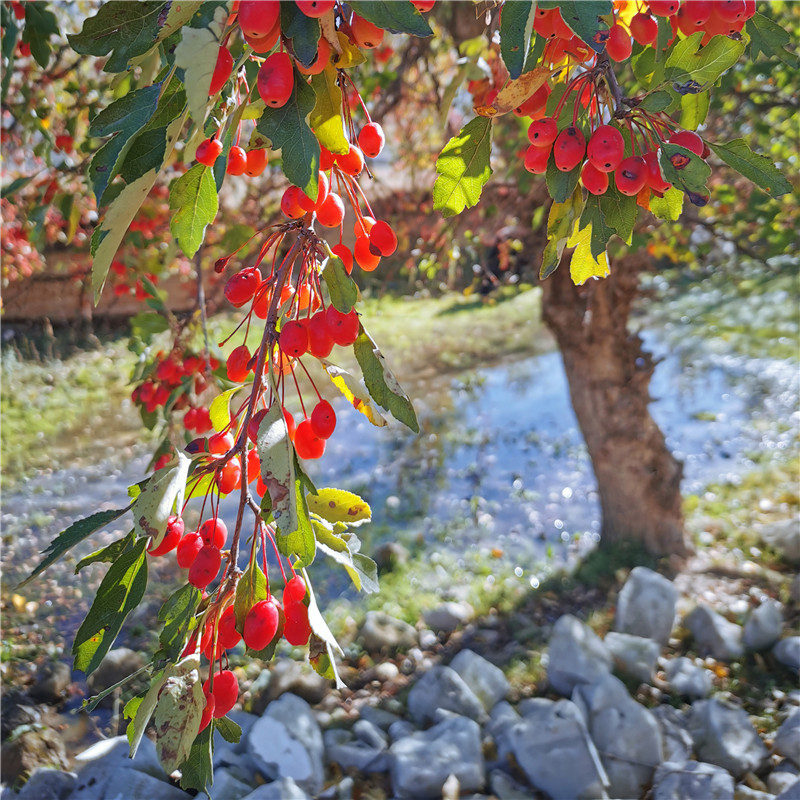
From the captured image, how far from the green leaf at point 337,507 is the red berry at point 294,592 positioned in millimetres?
99

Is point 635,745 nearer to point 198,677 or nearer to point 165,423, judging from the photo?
point 165,423

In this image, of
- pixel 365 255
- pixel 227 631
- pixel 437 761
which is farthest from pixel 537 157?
pixel 437 761

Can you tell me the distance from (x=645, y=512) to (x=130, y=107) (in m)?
3.08

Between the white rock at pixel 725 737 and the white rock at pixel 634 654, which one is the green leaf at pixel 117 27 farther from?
the white rock at pixel 634 654

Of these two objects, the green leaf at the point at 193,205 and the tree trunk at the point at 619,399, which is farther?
the tree trunk at the point at 619,399

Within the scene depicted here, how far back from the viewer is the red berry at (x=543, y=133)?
0.83 metres

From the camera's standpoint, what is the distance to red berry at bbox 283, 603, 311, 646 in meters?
0.84

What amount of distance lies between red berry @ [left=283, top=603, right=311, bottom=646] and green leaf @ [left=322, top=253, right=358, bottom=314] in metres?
0.37

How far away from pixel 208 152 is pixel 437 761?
1.91 meters

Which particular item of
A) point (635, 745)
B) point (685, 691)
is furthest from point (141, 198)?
point (685, 691)

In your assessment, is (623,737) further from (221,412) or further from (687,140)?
(687,140)

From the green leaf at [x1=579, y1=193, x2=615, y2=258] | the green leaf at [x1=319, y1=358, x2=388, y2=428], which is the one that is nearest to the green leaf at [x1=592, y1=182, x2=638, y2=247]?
the green leaf at [x1=579, y1=193, x2=615, y2=258]

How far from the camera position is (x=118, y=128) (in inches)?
24.5

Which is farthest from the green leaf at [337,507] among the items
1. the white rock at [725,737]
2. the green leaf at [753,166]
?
the white rock at [725,737]
